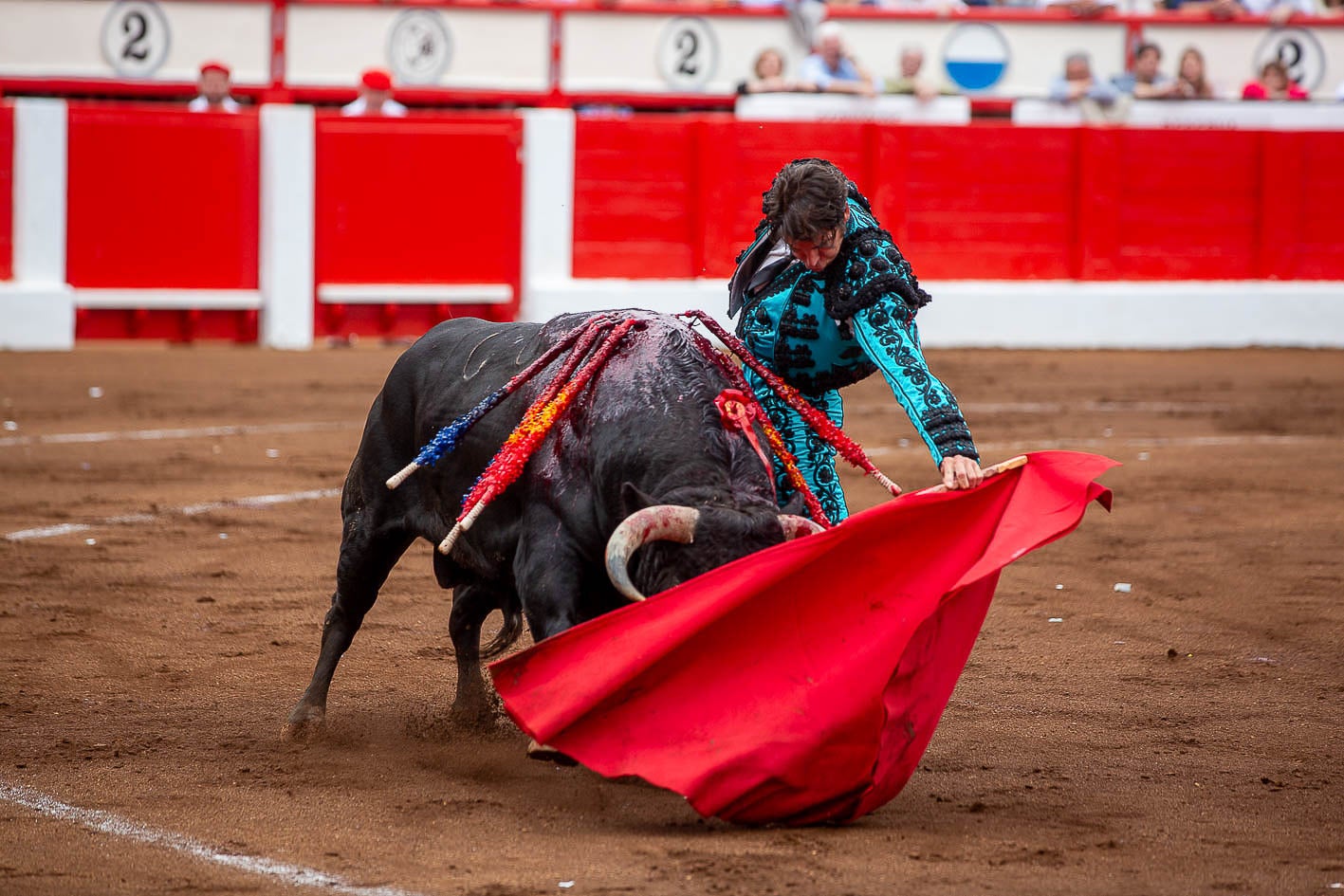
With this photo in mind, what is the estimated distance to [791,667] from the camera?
2758mm

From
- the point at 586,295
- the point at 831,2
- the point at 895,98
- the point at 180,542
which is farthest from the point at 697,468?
→ the point at 831,2

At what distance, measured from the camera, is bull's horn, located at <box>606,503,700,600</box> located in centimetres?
265

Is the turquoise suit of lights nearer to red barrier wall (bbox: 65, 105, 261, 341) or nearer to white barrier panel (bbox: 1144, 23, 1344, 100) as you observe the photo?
red barrier wall (bbox: 65, 105, 261, 341)

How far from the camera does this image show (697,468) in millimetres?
2852

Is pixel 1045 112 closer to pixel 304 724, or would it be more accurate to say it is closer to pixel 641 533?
pixel 304 724

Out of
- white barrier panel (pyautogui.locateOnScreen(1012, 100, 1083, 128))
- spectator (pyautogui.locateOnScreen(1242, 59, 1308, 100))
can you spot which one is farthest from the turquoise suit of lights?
spectator (pyautogui.locateOnScreen(1242, 59, 1308, 100))

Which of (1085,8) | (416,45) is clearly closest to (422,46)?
(416,45)

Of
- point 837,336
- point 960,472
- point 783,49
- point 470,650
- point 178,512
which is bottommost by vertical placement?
point 178,512

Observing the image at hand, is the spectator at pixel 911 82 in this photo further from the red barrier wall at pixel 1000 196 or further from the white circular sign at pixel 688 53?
the white circular sign at pixel 688 53

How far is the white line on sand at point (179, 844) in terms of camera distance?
2.49 meters

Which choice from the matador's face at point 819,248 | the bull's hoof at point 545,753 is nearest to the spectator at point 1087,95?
the matador's face at point 819,248

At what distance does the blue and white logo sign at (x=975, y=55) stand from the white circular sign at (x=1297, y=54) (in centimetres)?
212

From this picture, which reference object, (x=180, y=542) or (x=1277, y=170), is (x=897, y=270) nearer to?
(x=180, y=542)

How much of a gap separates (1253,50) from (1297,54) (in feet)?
1.18
